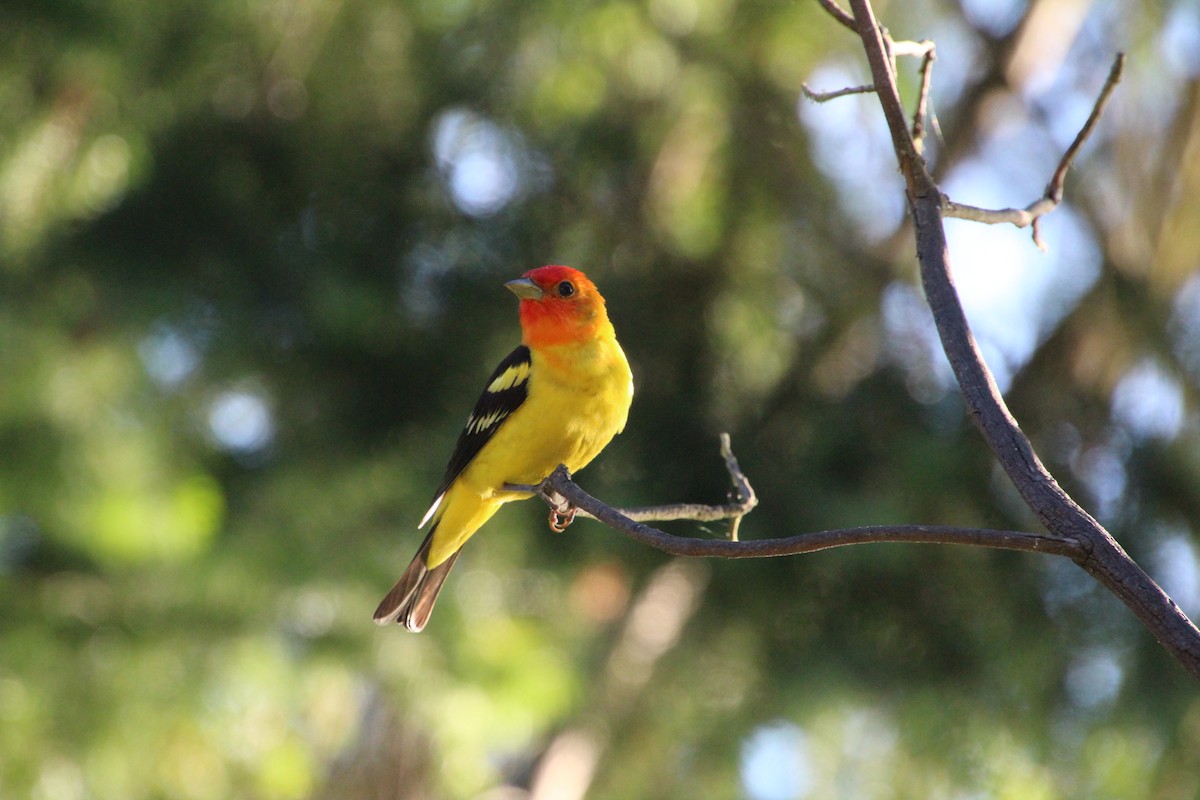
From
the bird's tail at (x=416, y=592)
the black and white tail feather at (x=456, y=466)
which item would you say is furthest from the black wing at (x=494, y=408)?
the bird's tail at (x=416, y=592)

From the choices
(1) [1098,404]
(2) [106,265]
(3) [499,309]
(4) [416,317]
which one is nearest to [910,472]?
(1) [1098,404]

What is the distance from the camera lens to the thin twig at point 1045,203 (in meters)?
1.84

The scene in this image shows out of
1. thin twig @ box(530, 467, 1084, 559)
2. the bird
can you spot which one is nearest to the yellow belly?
the bird

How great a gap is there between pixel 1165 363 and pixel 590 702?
3.20 m

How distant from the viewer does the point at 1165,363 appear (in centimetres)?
460

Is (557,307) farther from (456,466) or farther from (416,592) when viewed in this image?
(416,592)

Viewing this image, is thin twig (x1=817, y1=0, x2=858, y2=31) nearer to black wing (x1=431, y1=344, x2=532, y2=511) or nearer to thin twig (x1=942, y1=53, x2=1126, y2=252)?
thin twig (x1=942, y1=53, x2=1126, y2=252)

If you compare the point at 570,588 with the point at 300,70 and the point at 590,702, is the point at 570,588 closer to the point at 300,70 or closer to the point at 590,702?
the point at 590,702

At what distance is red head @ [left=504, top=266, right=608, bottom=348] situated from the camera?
3359 millimetres

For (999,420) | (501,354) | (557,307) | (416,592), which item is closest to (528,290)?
(557,307)

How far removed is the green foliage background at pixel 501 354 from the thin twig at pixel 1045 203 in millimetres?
2450

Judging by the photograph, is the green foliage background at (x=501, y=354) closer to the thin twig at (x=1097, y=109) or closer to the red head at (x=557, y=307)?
the red head at (x=557, y=307)

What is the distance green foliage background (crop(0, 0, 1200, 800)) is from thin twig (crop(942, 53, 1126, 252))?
8.04ft

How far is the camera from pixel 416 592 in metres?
3.60
